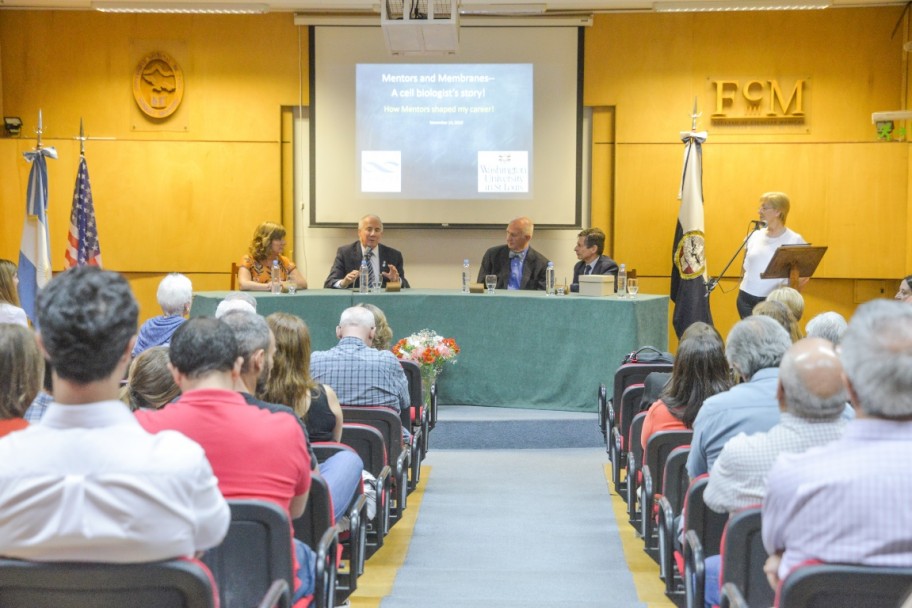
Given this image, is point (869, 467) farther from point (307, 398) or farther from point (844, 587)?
point (307, 398)

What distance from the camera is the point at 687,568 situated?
8.84 feet

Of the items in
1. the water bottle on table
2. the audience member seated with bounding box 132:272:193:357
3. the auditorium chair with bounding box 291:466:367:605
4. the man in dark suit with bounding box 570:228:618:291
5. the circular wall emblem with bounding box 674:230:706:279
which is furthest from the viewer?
the circular wall emblem with bounding box 674:230:706:279

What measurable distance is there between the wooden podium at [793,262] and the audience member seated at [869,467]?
187 inches

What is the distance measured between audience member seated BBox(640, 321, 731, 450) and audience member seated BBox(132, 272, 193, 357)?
2.35 meters

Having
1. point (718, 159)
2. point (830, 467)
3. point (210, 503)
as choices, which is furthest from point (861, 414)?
point (718, 159)

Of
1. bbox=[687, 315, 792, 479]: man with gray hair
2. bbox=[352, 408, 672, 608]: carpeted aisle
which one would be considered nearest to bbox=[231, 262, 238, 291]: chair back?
bbox=[352, 408, 672, 608]: carpeted aisle

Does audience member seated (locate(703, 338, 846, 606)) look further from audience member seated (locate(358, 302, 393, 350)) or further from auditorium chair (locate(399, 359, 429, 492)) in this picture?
audience member seated (locate(358, 302, 393, 350))

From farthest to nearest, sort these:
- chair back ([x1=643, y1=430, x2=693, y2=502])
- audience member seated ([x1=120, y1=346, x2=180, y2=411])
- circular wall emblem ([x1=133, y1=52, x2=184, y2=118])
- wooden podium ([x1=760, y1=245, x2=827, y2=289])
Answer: circular wall emblem ([x1=133, y1=52, x2=184, y2=118]), wooden podium ([x1=760, y1=245, x2=827, y2=289]), chair back ([x1=643, y1=430, x2=693, y2=502]), audience member seated ([x1=120, y1=346, x2=180, y2=411])

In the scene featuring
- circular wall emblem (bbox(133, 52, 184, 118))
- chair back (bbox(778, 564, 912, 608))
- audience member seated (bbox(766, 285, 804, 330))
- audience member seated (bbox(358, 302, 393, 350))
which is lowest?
chair back (bbox(778, 564, 912, 608))

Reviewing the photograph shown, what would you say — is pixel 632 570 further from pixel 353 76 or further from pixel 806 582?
pixel 353 76

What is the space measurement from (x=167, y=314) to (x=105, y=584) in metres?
3.60

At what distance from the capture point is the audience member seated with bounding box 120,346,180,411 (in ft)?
10.1

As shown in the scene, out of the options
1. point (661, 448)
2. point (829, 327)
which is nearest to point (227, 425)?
point (661, 448)

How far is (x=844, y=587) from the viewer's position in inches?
70.2
